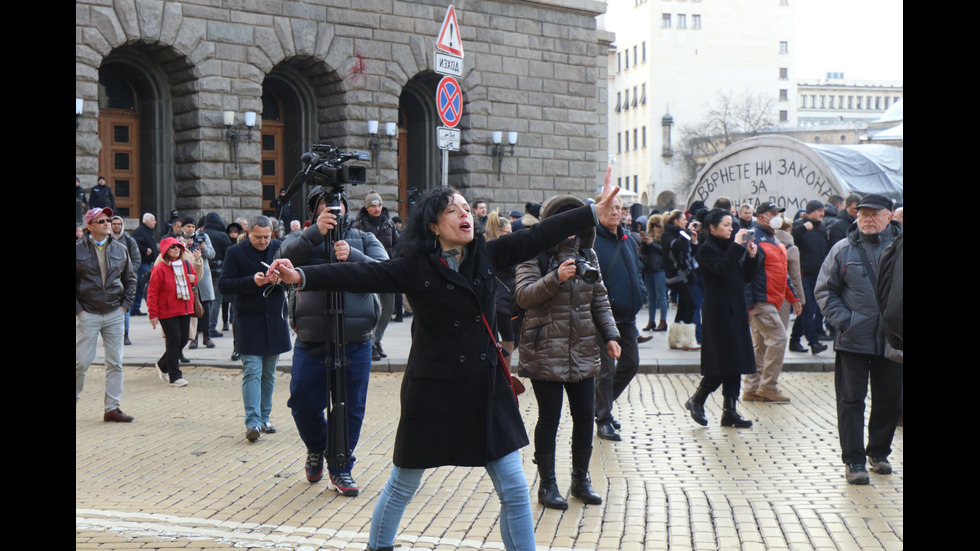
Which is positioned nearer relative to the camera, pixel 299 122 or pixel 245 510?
pixel 245 510

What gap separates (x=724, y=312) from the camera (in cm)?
878

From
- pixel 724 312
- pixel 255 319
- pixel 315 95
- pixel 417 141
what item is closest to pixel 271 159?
pixel 315 95

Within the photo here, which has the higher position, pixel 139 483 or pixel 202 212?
pixel 202 212

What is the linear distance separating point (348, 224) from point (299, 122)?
1847 cm

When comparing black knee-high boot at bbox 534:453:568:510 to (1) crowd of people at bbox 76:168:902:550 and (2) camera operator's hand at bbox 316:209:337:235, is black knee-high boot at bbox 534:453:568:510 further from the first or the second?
(2) camera operator's hand at bbox 316:209:337:235

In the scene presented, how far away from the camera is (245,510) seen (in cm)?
614

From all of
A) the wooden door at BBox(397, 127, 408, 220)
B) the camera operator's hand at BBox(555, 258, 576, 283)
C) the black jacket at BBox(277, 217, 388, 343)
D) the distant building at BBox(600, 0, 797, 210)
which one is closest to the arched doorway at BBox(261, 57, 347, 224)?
the wooden door at BBox(397, 127, 408, 220)

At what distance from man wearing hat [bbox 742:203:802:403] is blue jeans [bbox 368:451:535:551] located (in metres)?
5.98

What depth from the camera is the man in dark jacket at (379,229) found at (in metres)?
12.9


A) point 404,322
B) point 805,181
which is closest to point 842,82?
point 805,181

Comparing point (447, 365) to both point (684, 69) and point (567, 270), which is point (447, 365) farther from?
point (684, 69)

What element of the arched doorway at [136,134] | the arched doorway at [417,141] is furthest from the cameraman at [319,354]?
the arched doorway at [417,141]

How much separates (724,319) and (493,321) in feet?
14.5

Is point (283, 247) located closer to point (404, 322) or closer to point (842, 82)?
point (404, 322)
